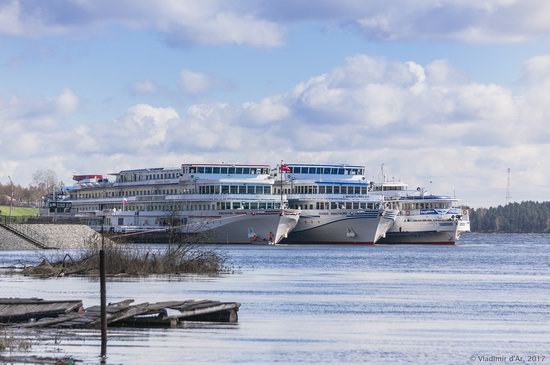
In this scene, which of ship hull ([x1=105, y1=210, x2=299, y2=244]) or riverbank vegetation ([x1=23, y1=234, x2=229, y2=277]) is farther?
ship hull ([x1=105, y1=210, x2=299, y2=244])

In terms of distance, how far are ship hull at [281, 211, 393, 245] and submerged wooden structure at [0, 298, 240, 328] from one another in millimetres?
118806

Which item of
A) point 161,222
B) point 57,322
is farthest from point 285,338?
point 161,222

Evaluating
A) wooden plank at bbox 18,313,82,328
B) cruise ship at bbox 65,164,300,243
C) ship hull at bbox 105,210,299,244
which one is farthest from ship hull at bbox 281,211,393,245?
wooden plank at bbox 18,313,82,328

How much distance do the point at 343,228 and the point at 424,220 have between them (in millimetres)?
14689

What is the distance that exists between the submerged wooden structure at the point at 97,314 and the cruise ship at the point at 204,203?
109 metres

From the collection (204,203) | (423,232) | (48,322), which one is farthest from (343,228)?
(48,322)

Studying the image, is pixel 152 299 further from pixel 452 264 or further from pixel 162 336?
pixel 452 264

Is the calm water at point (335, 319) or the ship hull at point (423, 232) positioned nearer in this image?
the calm water at point (335, 319)

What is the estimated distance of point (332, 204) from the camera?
17112cm

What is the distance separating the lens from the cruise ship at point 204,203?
16338 centimetres

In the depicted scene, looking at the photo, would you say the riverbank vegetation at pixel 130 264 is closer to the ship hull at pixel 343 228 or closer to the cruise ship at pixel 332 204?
the ship hull at pixel 343 228

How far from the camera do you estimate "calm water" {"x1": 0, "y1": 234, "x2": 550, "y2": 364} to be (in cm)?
3703

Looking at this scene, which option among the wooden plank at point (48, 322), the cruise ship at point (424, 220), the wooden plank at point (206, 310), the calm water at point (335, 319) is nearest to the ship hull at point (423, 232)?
the cruise ship at point (424, 220)

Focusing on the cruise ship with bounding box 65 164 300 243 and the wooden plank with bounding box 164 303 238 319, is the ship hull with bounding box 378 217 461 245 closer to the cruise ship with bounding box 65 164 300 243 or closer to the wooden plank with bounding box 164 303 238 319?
the cruise ship with bounding box 65 164 300 243
